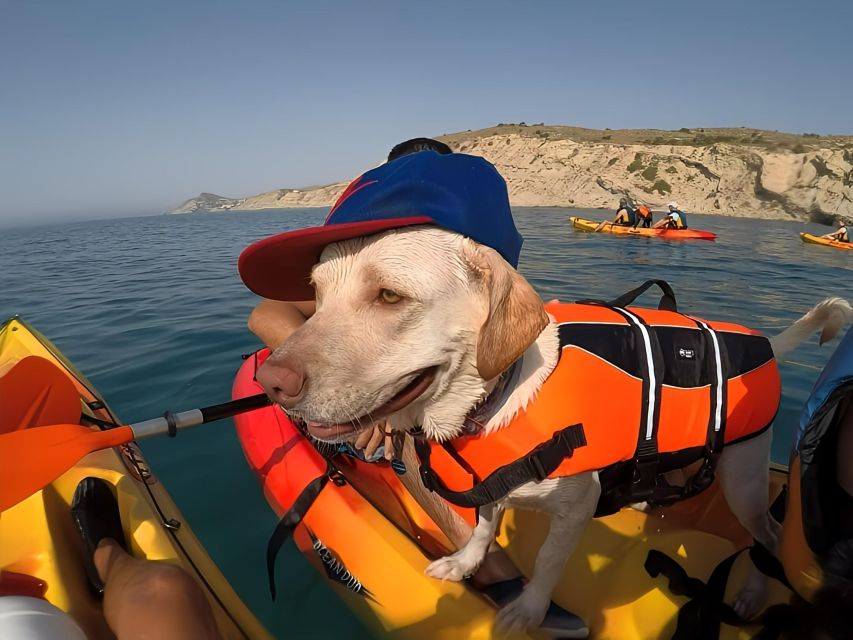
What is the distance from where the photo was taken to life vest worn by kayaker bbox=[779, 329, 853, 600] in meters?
1.59

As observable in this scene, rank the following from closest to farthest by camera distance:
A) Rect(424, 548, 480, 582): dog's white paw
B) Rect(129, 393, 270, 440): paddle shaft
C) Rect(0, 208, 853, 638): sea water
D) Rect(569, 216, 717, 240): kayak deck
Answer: Rect(424, 548, 480, 582): dog's white paw
Rect(129, 393, 270, 440): paddle shaft
Rect(0, 208, 853, 638): sea water
Rect(569, 216, 717, 240): kayak deck

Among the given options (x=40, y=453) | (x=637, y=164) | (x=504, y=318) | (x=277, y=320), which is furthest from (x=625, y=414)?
(x=637, y=164)

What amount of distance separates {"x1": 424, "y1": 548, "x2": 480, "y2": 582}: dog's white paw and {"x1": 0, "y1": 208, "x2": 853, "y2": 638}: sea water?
25.5 inches

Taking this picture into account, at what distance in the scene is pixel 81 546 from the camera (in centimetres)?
260

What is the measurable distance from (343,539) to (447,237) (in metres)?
2.10

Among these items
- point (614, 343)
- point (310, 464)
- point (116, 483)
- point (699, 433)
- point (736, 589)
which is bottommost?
point (736, 589)

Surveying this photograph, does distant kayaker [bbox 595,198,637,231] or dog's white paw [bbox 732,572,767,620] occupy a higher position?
distant kayaker [bbox 595,198,637,231]

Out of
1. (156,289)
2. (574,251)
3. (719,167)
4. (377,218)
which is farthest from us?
(719,167)

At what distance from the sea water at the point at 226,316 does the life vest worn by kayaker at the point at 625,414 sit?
1572 millimetres

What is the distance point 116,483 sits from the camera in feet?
9.06

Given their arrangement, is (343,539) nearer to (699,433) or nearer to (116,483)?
(116,483)

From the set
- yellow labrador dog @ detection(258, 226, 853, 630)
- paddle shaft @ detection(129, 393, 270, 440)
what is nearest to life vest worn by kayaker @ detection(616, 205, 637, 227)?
paddle shaft @ detection(129, 393, 270, 440)

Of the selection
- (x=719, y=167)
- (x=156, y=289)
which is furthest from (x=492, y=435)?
(x=719, y=167)

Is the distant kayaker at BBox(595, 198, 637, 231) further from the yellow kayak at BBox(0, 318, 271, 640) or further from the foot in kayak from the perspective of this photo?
the foot in kayak
